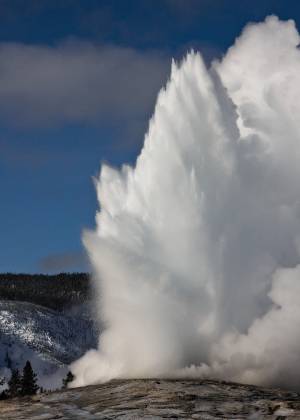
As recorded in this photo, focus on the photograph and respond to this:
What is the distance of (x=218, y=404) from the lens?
46.7 meters

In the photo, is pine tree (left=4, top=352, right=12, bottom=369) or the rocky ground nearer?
the rocky ground

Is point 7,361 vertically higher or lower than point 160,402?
higher

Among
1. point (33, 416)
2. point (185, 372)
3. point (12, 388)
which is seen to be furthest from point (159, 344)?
point (12, 388)

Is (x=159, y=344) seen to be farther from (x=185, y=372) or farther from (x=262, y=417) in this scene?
(x=262, y=417)

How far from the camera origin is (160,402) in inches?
1889

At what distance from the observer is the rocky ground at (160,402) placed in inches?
1741

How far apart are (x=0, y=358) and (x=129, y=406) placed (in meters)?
140

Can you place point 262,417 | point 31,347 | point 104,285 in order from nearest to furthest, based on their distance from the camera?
point 262,417
point 104,285
point 31,347

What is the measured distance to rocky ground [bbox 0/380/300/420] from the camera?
44219mm

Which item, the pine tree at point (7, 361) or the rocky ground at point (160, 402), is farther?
the pine tree at point (7, 361)

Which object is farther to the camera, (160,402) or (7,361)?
(7,361)

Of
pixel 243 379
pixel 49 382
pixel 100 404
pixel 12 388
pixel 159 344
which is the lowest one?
pixel 100 404

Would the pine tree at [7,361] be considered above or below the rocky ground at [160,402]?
above

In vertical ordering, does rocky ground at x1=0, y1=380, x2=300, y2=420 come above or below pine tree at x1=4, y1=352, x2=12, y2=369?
below
